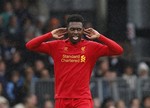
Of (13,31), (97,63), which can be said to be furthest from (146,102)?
(13,31)

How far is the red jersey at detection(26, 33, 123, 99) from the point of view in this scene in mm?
15516

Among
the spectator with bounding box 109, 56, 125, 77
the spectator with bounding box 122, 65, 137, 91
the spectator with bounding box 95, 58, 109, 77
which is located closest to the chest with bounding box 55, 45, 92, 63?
the spectator with bounding box 122, 65, 137, 91

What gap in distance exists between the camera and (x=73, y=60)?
1563 centimetres

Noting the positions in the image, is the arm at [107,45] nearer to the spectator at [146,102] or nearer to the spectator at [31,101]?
the spectator at [31,101]

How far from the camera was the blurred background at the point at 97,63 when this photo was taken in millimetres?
21938

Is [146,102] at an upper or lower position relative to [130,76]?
lower

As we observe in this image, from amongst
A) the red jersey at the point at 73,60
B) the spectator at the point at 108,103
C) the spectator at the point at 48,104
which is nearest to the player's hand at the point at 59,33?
the red jersey at the point at 73,60

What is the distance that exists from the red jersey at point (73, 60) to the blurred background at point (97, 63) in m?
4.22

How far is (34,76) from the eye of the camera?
22.5m

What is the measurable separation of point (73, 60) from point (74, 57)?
5cm

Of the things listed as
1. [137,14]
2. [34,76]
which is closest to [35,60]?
[34,76]

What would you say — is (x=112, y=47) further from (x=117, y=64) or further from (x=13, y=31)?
(x=117, y=64)

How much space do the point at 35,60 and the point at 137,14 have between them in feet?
18.4

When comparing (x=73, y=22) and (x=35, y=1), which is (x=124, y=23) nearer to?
(x=35, y=1)
